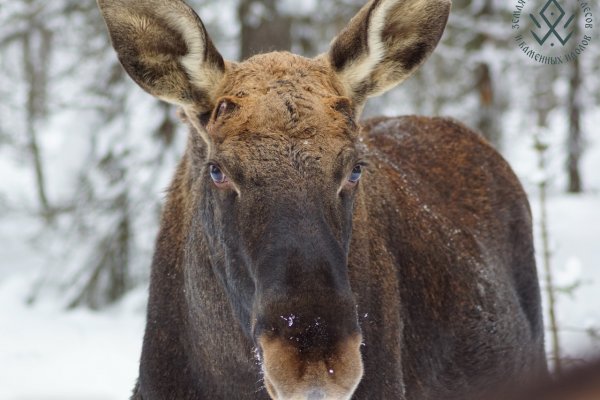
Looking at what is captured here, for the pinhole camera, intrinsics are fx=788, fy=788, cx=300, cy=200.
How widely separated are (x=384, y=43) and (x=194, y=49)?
0.98m

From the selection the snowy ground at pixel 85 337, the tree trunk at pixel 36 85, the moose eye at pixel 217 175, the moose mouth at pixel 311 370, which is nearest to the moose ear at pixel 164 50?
the moose eye at pixel 217 175

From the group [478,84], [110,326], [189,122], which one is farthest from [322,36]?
[189,122]

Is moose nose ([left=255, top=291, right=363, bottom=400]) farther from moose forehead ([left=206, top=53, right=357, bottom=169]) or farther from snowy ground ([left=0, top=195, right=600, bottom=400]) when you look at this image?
snowy ground ([left=0, top=195, right=600, bottom=400])

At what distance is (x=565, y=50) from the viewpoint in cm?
1830

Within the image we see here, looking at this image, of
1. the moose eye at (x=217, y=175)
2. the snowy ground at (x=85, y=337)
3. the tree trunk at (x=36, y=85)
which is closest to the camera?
the moose eye at (x=217, y=175)

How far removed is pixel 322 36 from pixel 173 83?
10583mm

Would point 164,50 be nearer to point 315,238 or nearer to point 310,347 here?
point 315,238

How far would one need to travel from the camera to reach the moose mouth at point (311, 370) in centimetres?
248

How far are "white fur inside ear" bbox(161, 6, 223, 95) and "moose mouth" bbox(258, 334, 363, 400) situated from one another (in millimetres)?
1508

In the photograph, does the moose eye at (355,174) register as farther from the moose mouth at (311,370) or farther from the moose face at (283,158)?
the moose mouth at (311,370)

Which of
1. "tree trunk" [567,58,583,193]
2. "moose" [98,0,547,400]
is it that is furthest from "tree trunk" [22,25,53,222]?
"moose" [98,0,547,400]

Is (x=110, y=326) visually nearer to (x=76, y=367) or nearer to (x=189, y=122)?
(x=76, y=367)

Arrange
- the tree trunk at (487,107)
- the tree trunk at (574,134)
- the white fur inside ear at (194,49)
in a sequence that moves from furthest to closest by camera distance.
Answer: the tree trunk at (574,134), the tree trunk at (487,107), the white fur inside ear at (194,49)

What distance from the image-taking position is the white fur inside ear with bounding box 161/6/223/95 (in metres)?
3.52
